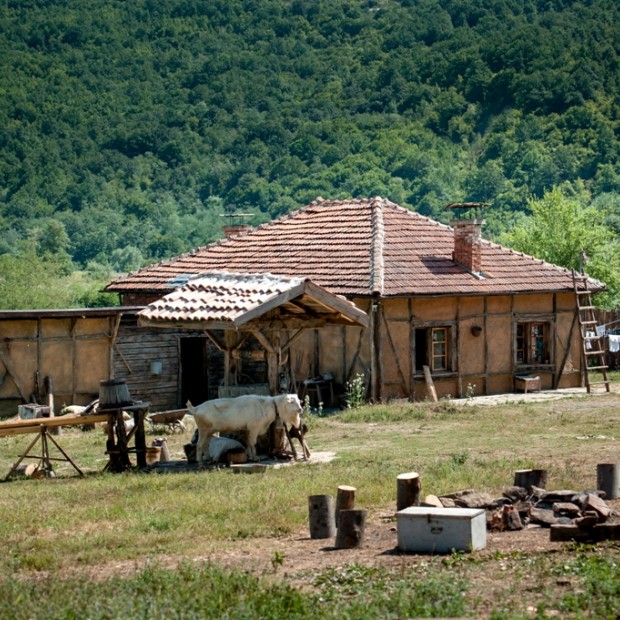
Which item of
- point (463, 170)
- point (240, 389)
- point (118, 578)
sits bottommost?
point (118, 578)

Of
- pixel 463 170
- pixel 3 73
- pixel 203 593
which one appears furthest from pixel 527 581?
pixel 3 73

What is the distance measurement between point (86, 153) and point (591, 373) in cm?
7569

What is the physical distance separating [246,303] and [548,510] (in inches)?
270

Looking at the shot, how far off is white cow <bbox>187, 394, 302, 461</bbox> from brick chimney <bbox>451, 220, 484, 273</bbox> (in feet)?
37.5

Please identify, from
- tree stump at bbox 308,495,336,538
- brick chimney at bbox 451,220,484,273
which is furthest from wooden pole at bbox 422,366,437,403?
tree stump at bbox 308,495,336,538

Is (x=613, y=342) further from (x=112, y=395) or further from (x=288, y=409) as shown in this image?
(x=112, y=395)

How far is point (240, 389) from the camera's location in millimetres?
19984

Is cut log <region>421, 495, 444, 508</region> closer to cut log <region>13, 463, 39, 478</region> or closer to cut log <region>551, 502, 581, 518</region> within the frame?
cut log <region>551, 502, 581, 518</region>

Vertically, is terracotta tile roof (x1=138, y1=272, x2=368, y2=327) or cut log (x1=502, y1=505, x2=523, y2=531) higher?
terracotta tile roof (x1=138, y1=272, x2=368, y2=327)

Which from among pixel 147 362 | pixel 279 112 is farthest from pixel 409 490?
pixel 279 112

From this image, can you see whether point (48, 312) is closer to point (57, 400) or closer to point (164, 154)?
point (57, 400)

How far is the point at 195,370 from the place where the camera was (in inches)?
1148

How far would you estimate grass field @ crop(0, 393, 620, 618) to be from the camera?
9.44 m

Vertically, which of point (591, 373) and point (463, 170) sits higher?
point (463, 170)
